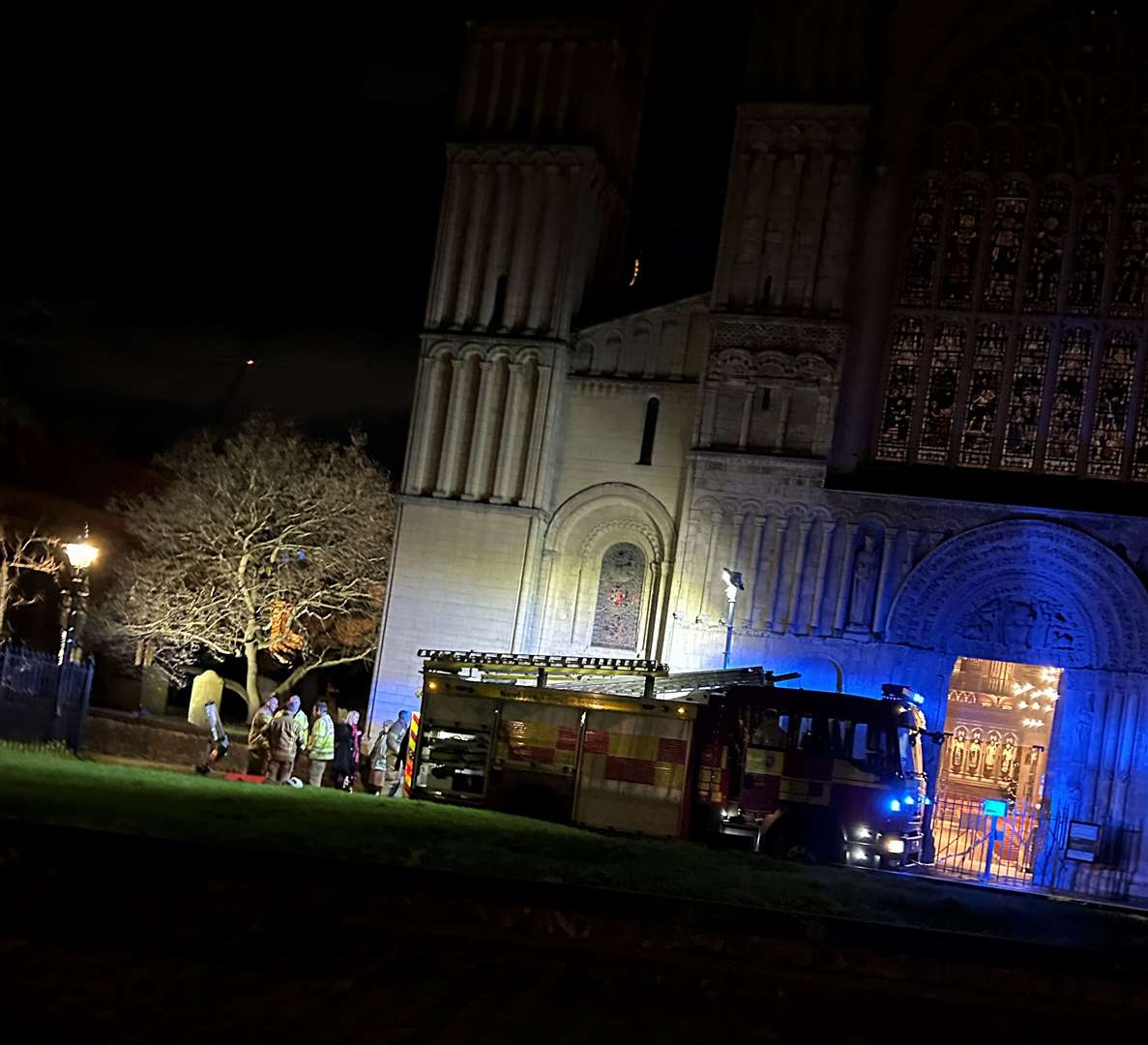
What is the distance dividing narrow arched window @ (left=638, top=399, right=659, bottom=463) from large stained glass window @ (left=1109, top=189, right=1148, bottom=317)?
361 inches

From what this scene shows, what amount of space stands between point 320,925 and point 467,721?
13.6 metres

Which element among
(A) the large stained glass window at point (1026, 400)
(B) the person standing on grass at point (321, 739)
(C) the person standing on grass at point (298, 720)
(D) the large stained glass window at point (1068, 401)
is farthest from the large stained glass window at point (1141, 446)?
(C) the person standing on grass at point (298, 720)

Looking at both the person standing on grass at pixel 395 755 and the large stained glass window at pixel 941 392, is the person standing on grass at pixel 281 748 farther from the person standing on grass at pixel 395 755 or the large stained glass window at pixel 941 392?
the large stained glass window at pixel 941 392

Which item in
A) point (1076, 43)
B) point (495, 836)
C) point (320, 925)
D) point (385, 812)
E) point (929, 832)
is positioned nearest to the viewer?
point (320, 925)

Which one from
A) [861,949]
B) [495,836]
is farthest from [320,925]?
[495,836]

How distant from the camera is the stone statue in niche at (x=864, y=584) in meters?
30.1

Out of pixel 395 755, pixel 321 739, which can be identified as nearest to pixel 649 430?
pixel 395 755

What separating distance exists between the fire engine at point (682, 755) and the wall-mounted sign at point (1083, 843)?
6.15m

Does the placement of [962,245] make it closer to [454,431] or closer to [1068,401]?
[1068,401]

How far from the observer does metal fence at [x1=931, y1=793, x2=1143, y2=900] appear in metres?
28.1

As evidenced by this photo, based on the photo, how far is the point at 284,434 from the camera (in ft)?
153

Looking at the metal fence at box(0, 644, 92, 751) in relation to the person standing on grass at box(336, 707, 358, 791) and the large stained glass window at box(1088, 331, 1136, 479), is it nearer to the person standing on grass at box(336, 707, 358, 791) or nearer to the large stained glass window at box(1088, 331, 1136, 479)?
the person standing on grass at box(336, 707, 358, 791)

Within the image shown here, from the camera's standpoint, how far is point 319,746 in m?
26.4

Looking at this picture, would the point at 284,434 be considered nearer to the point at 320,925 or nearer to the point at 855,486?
the point at 855,486
